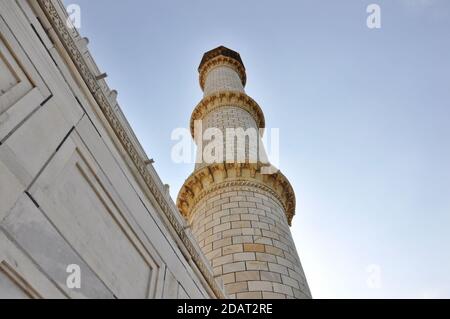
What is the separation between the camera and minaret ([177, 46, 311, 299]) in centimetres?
765

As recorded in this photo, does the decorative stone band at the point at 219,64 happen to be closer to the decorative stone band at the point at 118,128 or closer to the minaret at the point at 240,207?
the minaret at the point at 240,207

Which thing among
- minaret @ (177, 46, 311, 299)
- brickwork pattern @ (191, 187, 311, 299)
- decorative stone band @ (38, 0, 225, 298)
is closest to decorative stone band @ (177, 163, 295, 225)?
minaret @ (177, 46, 311, 299)

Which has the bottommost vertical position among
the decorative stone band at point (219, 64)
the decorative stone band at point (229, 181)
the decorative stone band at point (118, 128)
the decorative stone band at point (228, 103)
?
the decorative stone band at point (118, 128)

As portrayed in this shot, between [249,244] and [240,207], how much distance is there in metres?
1.16

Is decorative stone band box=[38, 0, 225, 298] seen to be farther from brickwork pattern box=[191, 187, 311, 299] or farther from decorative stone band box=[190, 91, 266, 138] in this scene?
decorative stone band box=[190, 91, 266, 138]

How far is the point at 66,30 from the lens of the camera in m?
4.30

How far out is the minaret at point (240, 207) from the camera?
25.1 feet

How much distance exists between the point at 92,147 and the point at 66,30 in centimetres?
130

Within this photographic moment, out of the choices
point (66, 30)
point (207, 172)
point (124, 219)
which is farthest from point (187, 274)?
point (207, 172)

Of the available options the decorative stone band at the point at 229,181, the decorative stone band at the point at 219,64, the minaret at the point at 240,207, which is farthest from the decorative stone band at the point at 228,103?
the decorative stone band at the point at 219,64

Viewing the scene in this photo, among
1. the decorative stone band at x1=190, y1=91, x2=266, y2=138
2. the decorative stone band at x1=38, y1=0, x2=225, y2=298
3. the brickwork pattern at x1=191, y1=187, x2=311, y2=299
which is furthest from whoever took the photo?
the decorative stone band at x1=190, y1=91, x2=266, y2=138

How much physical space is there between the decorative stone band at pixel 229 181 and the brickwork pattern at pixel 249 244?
204 millimetres
